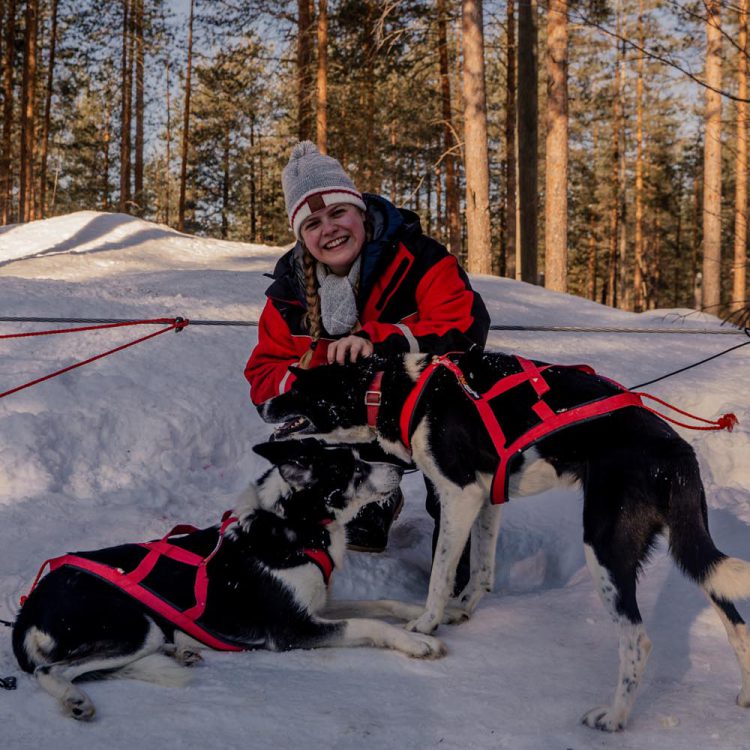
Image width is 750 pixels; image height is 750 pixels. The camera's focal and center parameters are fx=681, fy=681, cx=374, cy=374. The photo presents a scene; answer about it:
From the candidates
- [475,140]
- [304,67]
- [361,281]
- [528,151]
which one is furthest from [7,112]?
[361,281]

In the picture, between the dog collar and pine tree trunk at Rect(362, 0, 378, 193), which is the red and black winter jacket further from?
pine tree trunk at Rect(362, 0, 378, 193)

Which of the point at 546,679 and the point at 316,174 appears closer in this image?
the point at 546,679

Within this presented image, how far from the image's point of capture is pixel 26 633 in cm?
257

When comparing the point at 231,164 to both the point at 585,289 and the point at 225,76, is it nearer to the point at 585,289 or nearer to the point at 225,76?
the point at 225,76

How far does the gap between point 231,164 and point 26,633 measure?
34.5 meters

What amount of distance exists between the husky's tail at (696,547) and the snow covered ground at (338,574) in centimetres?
44

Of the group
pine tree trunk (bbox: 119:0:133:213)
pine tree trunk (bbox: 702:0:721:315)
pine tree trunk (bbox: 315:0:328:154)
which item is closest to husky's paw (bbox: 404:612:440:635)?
pine tree trunk (bbox: 315:0:328:154)

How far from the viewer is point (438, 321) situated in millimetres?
3461

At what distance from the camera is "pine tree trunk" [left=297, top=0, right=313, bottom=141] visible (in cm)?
1478

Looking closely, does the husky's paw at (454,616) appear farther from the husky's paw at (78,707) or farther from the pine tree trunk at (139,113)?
the pine tree trunk at (139,113)

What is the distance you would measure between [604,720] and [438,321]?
1.91m

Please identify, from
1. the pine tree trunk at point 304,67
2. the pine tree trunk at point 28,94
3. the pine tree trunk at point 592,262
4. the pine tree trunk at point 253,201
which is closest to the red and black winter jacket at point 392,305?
the pine tree trunk at point 304,67

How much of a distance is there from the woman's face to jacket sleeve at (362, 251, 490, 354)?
356mm

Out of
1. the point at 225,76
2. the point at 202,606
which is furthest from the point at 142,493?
the point at 225,76
